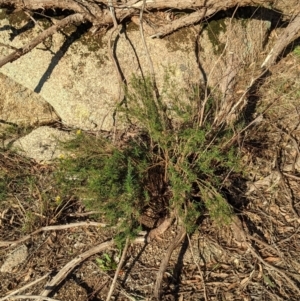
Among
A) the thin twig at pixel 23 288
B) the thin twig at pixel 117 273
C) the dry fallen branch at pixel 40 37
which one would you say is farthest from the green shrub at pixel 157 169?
the dry fallen branch at pixel 40 37

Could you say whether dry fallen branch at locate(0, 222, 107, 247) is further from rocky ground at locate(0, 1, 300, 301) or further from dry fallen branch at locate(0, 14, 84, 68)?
dry fallen branch at locate(0, 14, 84, 68)

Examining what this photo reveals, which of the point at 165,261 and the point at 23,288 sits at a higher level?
the point at 165,261

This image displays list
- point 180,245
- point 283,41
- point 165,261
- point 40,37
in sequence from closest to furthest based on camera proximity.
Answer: point 165,261, point 180,245, point 40,37, point 283,41

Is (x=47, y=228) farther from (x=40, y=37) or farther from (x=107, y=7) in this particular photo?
(x=107, y=7)

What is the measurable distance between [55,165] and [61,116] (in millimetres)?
446

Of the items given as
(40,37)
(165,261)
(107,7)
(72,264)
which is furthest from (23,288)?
(107,7)

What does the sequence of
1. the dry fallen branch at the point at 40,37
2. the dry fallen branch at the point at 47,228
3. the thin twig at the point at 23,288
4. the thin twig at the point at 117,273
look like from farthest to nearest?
the dry fallen branch at the point at 40,37, the dry fallen branch at the point at 47,228, the thin twig at the point at 23,288, the thin twig at the point at 117,273

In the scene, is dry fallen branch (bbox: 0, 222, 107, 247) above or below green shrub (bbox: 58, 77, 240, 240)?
below

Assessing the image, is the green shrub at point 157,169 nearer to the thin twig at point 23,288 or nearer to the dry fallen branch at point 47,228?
the dry fallen branch at point 47,228

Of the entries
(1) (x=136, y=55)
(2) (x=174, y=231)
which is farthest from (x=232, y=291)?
(1) (x=136, y=55)

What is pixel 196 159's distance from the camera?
9.55 ft

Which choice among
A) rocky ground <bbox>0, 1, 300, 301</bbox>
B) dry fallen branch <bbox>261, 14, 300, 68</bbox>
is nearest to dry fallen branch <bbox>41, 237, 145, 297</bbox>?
rocky ground <bbox>0, 1, 300, 301</bbox>

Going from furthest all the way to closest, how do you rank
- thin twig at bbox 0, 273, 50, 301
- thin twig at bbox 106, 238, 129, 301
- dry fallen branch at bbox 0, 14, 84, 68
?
dry fallen branch at bbox 0, 14, 84, 68 → thin twig at bbox 0, 273, 50, 301 → thin twig at bbox 106, 238, 129, 301

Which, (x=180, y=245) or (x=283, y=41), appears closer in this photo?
(x=180, y=245)
